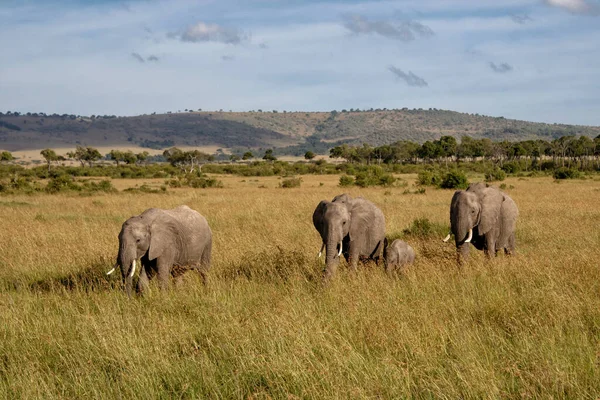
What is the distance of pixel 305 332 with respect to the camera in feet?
20.0

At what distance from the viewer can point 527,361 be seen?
17.9 feet

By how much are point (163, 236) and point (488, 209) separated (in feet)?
21.4

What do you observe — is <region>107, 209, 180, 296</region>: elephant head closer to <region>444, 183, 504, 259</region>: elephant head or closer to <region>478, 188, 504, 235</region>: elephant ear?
<region>444, 183, 504, 259</region>: elephant head

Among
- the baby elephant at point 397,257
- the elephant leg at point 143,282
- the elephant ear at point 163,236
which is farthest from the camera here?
the baby elephant at point 397,257

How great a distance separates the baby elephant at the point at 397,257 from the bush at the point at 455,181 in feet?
77.6

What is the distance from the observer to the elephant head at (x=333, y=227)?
31.3ft

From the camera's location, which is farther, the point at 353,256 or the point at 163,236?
the point at 353,256

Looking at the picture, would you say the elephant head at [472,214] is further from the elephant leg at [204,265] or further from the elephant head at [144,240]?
the elephant head at [144,240]

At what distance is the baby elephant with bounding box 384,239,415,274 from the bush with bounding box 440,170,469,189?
23.7 meters

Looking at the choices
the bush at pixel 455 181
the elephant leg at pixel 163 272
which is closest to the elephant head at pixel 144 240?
the elephant leg at pixel 163 272

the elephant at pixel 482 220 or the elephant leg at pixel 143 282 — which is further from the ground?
the elephant at pixel 482 220

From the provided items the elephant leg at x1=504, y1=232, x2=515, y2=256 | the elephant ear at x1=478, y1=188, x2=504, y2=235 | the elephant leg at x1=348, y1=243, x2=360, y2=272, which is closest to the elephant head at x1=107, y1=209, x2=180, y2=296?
the elephant leg at x1=348, y1=243, x2=360, y2=272

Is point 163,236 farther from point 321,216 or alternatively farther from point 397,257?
point 397,257

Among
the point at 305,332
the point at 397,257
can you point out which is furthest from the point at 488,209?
the point at 305,332
